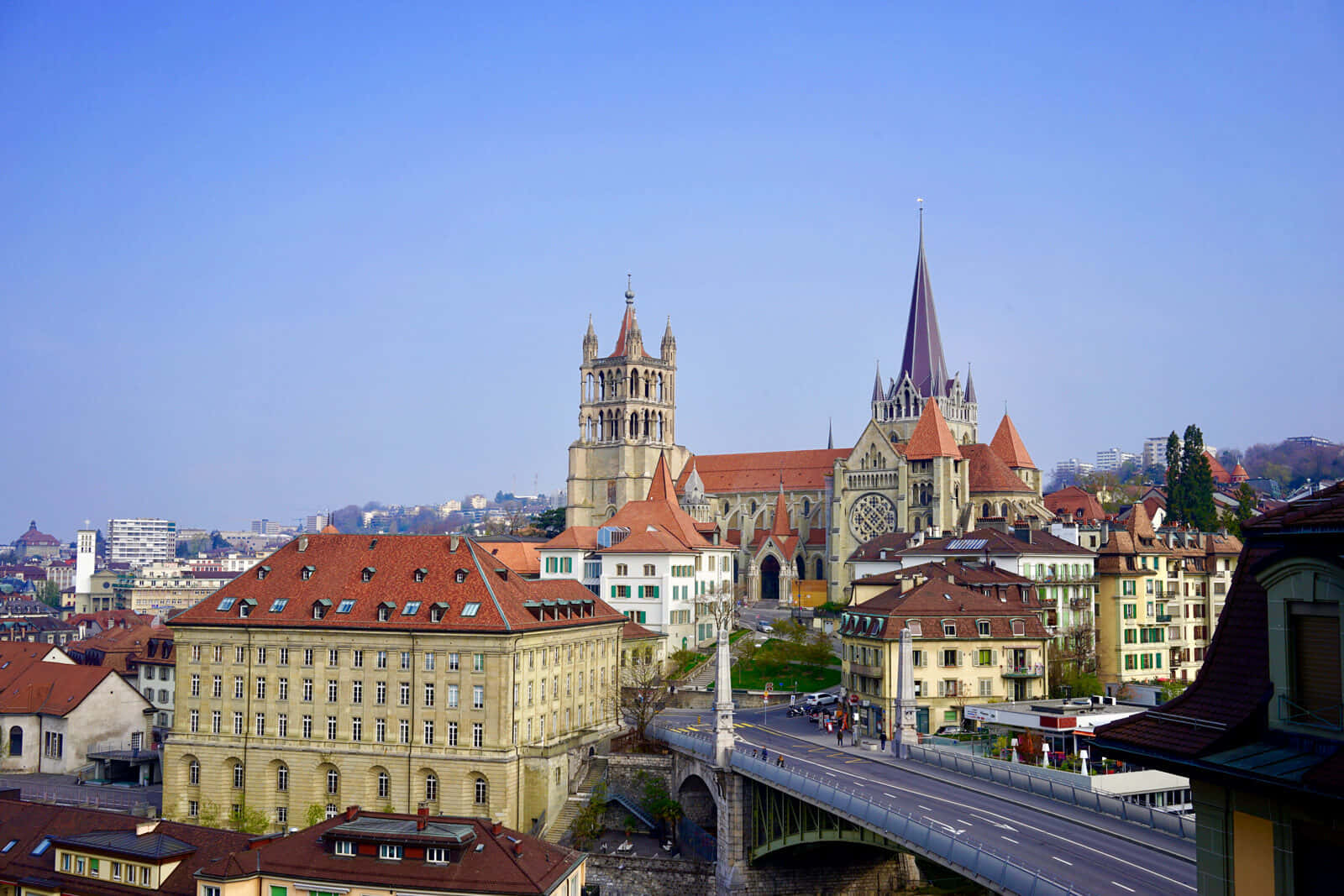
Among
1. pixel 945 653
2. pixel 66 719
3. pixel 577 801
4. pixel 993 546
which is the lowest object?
pixel 577 801

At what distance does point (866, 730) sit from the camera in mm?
78875

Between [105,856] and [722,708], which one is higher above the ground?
[722,708]

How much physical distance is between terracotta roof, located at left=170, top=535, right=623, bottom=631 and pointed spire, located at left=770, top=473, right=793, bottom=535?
8338 centimetres

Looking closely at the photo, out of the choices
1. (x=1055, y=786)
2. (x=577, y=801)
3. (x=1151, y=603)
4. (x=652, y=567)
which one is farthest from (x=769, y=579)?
(x=1055, y=786)

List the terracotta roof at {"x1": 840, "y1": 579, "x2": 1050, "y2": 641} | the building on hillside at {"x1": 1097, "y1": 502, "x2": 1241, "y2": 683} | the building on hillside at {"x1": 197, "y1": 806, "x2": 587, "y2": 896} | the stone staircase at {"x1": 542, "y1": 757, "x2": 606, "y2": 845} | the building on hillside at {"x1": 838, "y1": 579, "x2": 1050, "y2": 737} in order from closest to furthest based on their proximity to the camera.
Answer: the building on hillside at {"x1": 197, "y1": 806, "x2": 587, "y2": 896} < the stone staircase at {"x1": 542, "y1": 757, "x2": 606, "y2": 845} < the building on hillside at {"x1": 838, "y1": 579, "x2": 1050, "y2": 737} < the terracotta roof at {"x1": 840, "y1": 579, "x2": 1050, "y2": 641} < the building on hillside at {"x1": 1097, "y1": 502, "x2": 1241, "y2": 683}

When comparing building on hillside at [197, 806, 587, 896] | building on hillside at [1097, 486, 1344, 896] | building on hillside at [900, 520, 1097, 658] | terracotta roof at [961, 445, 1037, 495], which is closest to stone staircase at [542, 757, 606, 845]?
building on hillside at [197, 806, 587, 896]

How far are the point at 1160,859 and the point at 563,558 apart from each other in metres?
84.3

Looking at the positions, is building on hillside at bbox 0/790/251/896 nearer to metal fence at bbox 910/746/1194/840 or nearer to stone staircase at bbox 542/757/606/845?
stone staircase at bbox 542/757/606/845

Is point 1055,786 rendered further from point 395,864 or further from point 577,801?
point 577,801

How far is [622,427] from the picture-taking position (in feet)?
612

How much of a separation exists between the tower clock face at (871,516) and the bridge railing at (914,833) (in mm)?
92817

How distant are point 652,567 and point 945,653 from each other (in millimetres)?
37855

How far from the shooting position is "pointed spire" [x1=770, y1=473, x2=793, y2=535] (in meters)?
169

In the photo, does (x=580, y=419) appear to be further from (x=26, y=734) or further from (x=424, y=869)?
(x=424, y=869)
